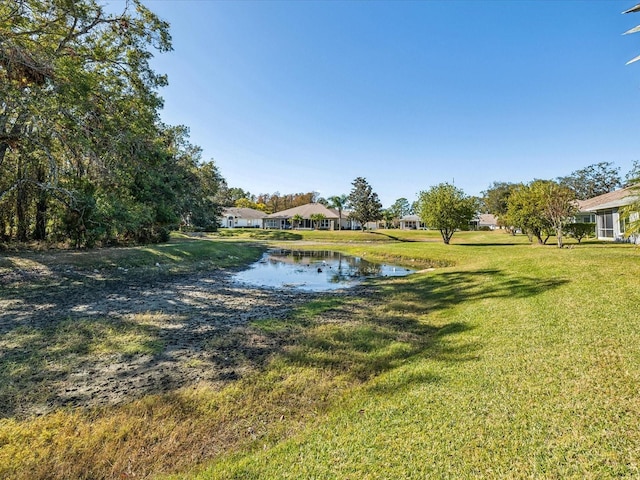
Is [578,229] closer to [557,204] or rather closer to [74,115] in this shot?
[557,204]

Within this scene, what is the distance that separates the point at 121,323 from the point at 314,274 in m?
9.42

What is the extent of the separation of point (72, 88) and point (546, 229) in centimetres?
2673

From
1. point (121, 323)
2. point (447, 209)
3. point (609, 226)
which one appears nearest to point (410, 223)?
point (447, 209)

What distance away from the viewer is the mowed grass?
2.60m

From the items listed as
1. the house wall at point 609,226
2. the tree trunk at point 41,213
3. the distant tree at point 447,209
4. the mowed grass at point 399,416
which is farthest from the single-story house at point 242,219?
the mowed grass at point 399,416

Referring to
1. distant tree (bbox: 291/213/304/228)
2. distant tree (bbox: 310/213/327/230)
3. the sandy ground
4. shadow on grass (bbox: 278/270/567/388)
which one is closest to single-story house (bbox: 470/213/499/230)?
distant tree (bbox: 310/213/327/230)

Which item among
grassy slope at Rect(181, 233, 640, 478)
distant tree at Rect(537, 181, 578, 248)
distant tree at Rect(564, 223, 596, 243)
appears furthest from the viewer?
distant tree at Rect(564, 223, 596, 243)

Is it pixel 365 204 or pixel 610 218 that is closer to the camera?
pixel 610 218

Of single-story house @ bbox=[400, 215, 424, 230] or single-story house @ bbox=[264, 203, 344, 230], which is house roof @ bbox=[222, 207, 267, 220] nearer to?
single-story house @ bbox=[264, 203, 344, 230]

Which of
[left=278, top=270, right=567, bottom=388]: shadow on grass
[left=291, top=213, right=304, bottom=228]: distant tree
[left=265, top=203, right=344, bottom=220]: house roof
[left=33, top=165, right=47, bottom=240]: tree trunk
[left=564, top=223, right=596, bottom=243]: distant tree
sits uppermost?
[left=265, top=203, right=344, bottom=220]: house roof

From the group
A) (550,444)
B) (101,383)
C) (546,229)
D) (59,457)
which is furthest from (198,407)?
(546,229)

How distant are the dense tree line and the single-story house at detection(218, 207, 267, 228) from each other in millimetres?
46184

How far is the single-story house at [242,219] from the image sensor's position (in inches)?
2542

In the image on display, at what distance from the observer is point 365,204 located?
59.8 m
